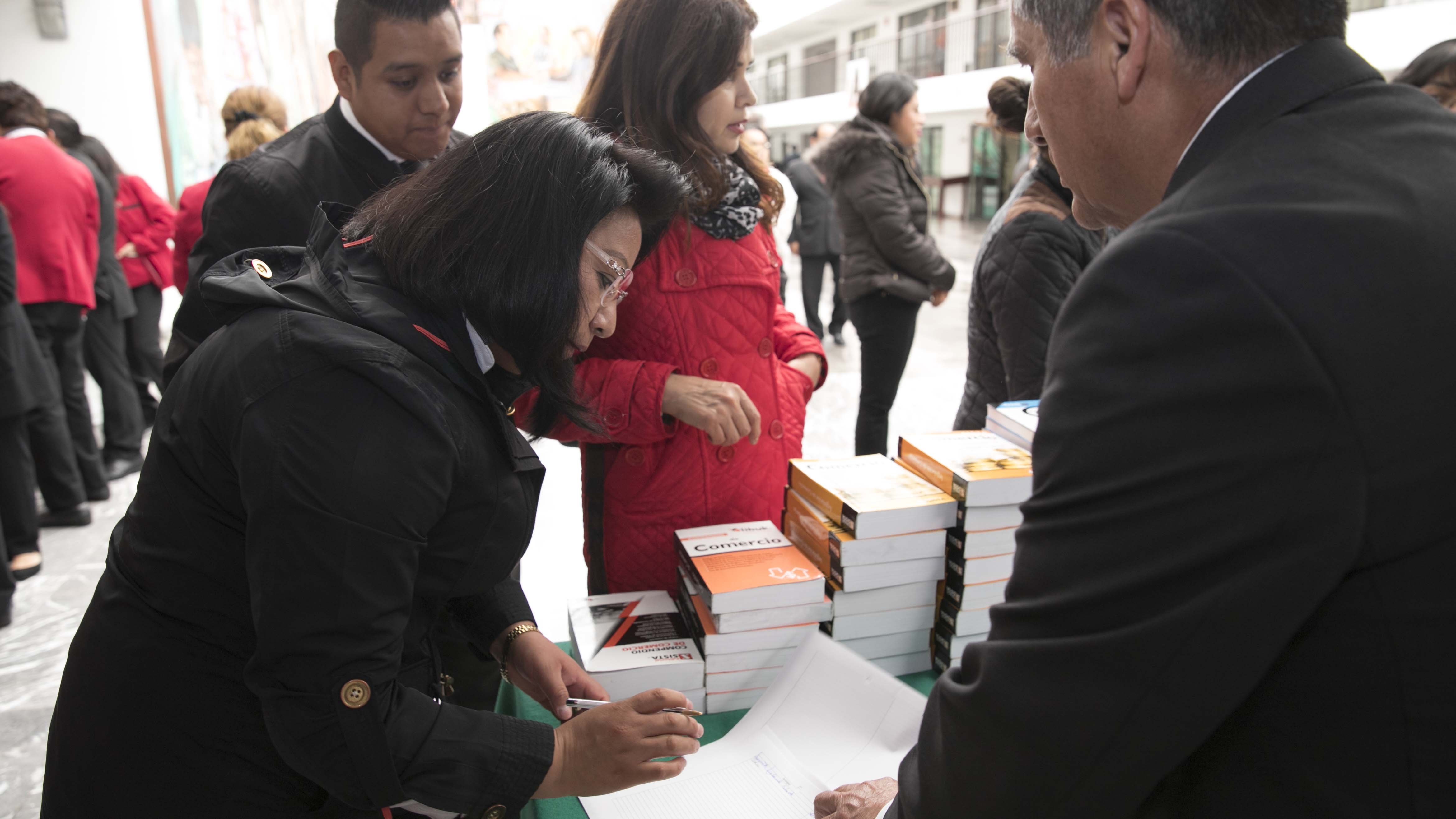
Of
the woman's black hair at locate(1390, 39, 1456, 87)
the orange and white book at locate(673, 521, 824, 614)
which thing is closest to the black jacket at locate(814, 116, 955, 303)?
the woman's black hair at locate(1390, 39, 1456, 87)

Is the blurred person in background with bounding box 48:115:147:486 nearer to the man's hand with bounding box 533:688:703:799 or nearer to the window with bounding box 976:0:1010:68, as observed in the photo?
the man's hand with bounding box 533:688:703:799

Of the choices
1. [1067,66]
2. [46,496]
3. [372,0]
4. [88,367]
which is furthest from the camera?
[88,367]

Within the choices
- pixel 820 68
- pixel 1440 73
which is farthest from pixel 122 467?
pixel 820 68

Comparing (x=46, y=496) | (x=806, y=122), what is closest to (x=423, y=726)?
(x=46, y=496)

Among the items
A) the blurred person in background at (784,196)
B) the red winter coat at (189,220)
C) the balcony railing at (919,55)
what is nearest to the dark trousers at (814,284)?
the blurred person in background at (784,196)

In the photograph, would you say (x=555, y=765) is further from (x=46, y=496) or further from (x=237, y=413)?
(x=46, y=496)

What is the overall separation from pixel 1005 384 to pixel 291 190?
1665 millimetres

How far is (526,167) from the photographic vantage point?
3.03ft

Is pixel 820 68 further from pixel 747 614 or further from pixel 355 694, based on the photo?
pixel 355 694

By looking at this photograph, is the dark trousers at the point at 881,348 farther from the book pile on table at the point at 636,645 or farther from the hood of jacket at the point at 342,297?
the hood of jacket at the point at 342,297

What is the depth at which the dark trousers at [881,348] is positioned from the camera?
381cm

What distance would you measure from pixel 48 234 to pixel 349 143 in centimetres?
281

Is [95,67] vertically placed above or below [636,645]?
above

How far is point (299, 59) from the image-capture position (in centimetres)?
718
